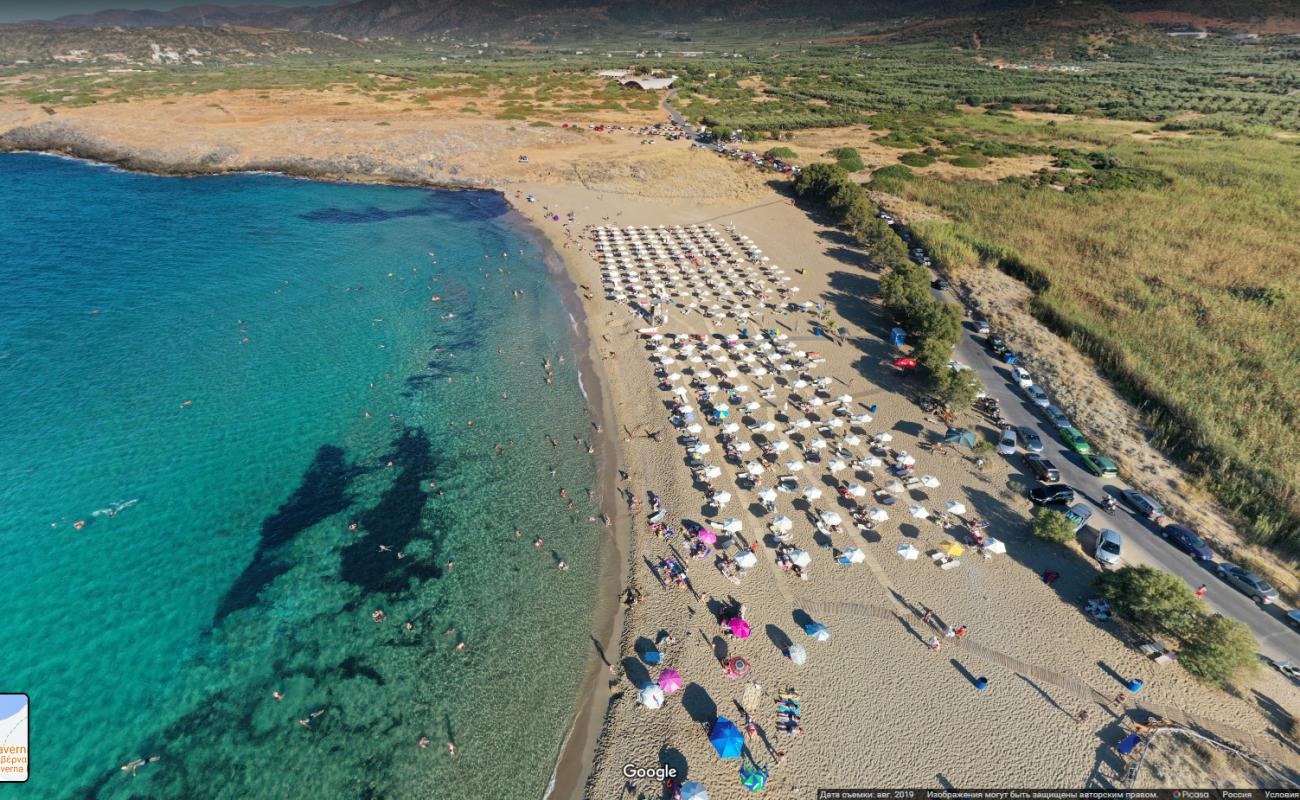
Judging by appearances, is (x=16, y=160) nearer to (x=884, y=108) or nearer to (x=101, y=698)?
(x=101, y=698)

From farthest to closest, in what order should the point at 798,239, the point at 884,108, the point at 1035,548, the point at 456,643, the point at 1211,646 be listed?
the point at 884,108
the point at 798,239
the point at 1035,548
the point at 456,643
the point at 1211,646

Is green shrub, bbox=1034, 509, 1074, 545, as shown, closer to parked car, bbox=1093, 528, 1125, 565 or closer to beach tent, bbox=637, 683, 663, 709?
parked car, bbox=1093, 528, 1125, 565

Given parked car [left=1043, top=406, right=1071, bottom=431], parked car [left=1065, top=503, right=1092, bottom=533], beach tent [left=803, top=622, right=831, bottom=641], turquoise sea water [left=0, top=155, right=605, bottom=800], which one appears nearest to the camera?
turquoise sea water [left=0, top=155, right=605, bottom=800]

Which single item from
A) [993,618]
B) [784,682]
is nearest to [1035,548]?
[993,618]

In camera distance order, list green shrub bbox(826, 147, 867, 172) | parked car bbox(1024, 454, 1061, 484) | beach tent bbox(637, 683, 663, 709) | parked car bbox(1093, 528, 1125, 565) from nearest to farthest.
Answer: beach tent bbox(637, 683, 663, 709) → parked car bbox(1093, 528, 1125, 565) → parked car bbox(1024, 454, 1061, 484) → green shrub bbox(826, 147, 867, 172)

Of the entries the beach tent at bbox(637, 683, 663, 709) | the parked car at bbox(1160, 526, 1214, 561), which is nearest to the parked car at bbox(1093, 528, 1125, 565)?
the parked car at bbox(1160, 526, 1214, 561)

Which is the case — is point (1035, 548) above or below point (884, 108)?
below
